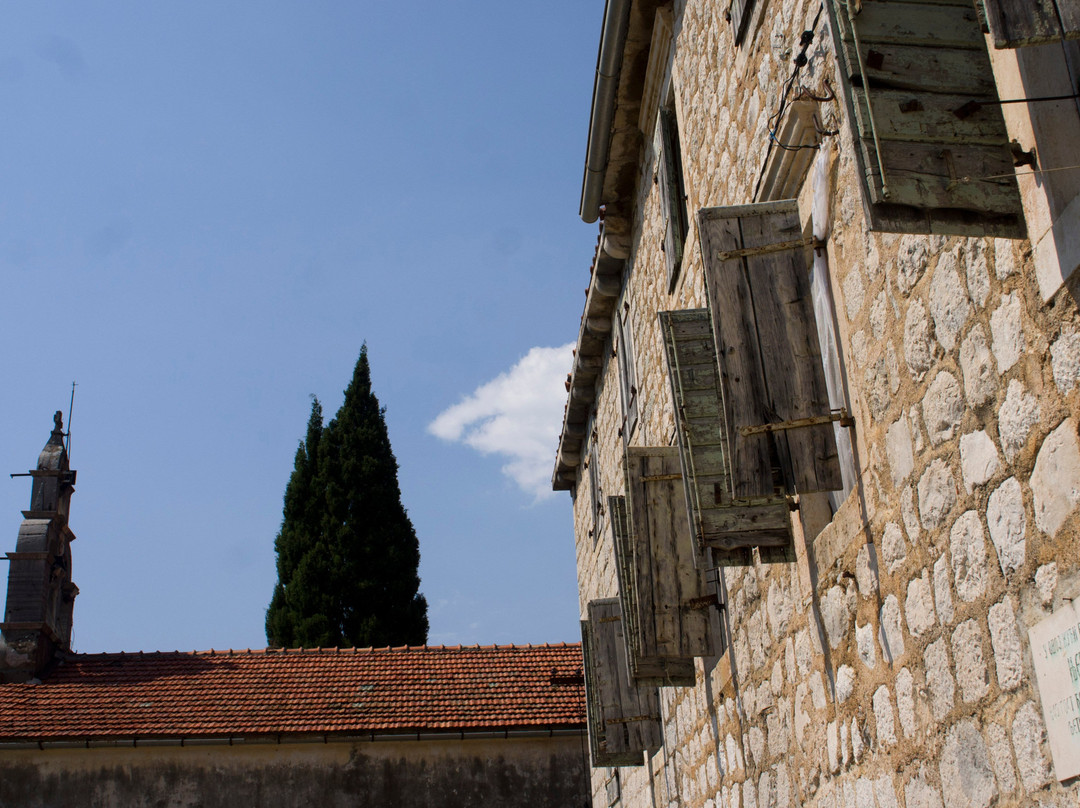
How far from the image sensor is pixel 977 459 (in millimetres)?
3020

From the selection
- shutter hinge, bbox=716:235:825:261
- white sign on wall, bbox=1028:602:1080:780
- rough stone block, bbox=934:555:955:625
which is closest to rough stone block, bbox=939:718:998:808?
rough stone block, bbox=934:555:955:625

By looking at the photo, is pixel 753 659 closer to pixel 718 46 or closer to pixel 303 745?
pixel 718 46

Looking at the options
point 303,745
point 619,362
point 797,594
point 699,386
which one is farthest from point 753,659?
point 303,745

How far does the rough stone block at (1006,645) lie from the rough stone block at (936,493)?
39 centimetres

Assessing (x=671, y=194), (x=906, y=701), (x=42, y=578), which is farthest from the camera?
(x=42, y=578)

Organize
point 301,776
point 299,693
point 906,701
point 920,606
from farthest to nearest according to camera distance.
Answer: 1. point 299,693
2. point 301,776
3. point 906,701
4. point 920,606

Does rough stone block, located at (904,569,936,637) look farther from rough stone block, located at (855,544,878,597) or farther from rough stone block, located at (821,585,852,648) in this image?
rough stone block, located at (821,585,852,648)

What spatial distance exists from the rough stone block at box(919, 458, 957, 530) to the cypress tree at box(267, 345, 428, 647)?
23.0m

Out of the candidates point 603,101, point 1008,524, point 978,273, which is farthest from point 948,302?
Result: point 603,101

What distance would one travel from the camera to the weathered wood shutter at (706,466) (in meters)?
4.79

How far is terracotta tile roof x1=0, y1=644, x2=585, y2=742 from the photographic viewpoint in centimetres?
1448

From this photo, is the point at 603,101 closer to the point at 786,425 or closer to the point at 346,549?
the point at 786,425

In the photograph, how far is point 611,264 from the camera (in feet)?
30.6

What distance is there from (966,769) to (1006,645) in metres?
0.49
